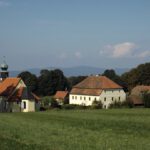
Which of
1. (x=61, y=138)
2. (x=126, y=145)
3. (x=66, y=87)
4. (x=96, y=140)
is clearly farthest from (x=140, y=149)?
(x=66, y=87)

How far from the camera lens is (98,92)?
108 metres

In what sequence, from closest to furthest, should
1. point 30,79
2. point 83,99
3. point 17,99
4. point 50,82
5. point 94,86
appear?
point 17,99 < point 94,86 < point 83,99 < point 30,79 < point 50,82

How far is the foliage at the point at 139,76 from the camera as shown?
129m

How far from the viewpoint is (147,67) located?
128125 mm

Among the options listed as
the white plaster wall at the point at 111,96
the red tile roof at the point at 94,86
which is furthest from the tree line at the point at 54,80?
the red tile roof at the point at 94,86

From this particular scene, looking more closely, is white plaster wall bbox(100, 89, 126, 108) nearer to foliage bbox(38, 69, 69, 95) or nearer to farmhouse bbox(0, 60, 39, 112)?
farmhouse bbox(0, 60, 39, 112)

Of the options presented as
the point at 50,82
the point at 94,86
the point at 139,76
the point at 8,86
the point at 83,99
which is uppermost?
the point at 139,76

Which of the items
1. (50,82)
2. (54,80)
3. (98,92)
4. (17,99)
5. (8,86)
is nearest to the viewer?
(17,99)

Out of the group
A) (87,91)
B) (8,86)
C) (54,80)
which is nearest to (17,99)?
(8,86)

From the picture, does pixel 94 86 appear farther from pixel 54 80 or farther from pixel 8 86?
pixel 54 80

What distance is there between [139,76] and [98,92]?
2733 cm

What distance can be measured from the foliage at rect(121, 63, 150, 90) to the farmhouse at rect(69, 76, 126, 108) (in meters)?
19.5

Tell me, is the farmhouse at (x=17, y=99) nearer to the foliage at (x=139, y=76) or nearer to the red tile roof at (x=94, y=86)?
the red tile roof at (x=94, y=86)

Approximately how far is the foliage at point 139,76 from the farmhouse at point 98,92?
19474 mm
